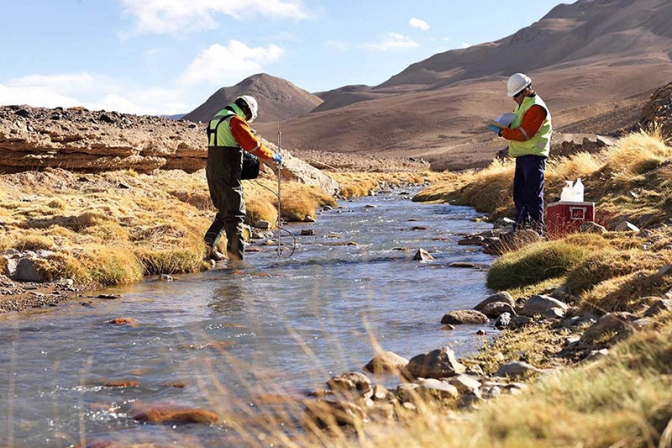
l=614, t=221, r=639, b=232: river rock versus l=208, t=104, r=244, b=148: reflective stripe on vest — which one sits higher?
l=208, t=104, r=244, b=148: reflective stripe on vest

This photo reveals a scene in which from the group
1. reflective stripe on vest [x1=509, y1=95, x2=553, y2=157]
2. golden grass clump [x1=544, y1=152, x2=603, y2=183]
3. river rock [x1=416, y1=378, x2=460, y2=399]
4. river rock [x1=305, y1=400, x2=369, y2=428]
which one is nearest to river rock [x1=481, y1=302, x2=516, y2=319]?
river rock [x1=416, y1=378, x2=460, y2=399]

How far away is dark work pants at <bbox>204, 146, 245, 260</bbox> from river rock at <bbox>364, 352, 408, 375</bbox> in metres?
7.29

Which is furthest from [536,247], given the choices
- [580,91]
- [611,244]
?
[580,91]

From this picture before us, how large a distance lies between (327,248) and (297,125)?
174m

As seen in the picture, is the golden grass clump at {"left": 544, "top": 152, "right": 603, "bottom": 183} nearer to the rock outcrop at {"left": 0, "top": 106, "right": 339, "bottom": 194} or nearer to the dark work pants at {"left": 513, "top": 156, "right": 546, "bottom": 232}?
Answer: the dark work pants at {"left": 513, "top": 156, "right": 546, "bottom": 232}

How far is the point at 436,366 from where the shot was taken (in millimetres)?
5691

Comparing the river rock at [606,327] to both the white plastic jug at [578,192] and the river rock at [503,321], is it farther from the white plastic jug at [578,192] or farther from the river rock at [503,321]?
the white plastic jug at [578,192]

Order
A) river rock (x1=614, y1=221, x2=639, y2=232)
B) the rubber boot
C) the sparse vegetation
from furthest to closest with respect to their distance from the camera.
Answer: the rubber boot, river rock (x1=614, y1=221, x2=639, y2=232), the sparse vegetation

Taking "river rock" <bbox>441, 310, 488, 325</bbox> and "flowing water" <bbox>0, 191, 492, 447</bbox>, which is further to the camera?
"river rock" <bbox>441, 310, 488, 325</bbox>

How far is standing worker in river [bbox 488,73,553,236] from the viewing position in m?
12.2

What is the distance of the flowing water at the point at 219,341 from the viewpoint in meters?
5.16

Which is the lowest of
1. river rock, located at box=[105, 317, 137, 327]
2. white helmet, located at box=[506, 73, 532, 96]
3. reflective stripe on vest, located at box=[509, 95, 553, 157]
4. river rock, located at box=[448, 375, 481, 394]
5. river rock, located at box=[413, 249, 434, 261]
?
river rock, located at box=[105, 317, 137, 327]

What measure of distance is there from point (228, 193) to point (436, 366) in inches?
307

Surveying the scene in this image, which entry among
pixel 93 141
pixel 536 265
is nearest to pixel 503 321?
pixel 536 265
